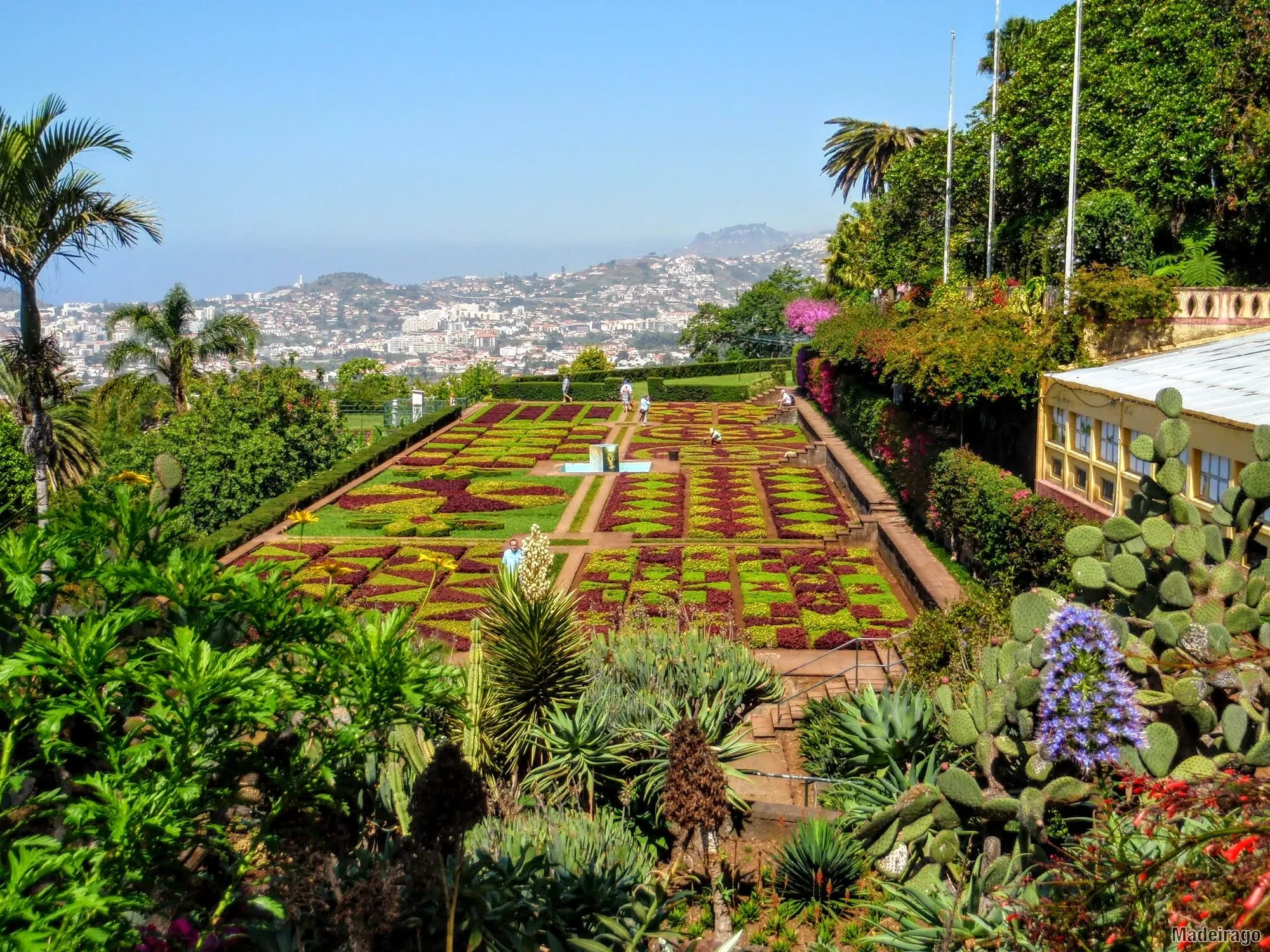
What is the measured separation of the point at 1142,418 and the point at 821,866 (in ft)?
22.9

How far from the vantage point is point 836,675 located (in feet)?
40.4

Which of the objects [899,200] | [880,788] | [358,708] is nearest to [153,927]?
[358,708]

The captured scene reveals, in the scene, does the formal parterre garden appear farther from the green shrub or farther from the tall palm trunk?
the tall palm trunk

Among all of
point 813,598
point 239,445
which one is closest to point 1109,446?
point 813,598

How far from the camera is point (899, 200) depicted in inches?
1255

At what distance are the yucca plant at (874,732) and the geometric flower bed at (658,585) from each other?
4179mm

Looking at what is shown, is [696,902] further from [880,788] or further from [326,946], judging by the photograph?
[326,946]

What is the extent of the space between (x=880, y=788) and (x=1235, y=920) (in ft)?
19.4

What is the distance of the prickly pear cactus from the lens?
7.07 m

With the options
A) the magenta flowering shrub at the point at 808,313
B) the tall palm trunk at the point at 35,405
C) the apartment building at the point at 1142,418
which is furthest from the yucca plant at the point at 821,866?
the magenta flowering shrub at the point at 808,313

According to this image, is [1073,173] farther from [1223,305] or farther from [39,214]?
[39,214]

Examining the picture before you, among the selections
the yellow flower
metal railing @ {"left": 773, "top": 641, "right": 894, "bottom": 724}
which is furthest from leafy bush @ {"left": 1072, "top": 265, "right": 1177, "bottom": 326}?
the yellow flower

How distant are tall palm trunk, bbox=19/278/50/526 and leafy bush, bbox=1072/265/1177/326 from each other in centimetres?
1332

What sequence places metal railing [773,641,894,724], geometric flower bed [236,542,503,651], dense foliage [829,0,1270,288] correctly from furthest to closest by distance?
dense foliage [829,0,1270,288] < geometric flower bed [236,542,503,651] < metal railing [773,641,894,724]
